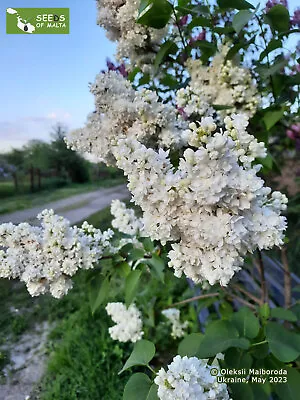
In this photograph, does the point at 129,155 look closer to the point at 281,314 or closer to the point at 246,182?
the point at 246,182

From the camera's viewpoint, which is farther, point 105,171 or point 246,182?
point 105,171

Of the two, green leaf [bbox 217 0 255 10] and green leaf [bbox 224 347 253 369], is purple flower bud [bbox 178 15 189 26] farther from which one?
green leaf [bbox 224 347 253 369]

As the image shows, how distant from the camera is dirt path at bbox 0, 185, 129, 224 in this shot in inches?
25.1

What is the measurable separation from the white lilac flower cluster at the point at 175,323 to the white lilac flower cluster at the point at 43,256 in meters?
0.79

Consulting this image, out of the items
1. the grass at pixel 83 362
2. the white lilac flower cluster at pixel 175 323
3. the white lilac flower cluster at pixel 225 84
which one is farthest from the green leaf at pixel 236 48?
the white lilac flower cluster at pixel 175 323

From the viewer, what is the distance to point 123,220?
827 mm

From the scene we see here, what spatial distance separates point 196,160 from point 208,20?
459 millimetres

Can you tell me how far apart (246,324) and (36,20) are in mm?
588

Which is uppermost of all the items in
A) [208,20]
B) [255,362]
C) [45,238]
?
[208,20]

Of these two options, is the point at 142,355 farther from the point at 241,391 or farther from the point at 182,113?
the point at 182,113

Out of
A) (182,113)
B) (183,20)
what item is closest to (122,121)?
(182,113)

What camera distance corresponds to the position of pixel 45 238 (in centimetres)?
54

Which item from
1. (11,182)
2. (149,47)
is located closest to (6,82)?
(11,182)

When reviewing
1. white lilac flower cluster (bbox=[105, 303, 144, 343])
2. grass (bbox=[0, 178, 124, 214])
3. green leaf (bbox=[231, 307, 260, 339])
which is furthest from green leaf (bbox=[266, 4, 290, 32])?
white lilac flower cluster (bbox=[105, 303, 144, 343])
